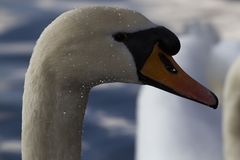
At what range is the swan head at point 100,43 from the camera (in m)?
3.22

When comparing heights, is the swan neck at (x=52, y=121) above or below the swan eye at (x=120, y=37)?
below

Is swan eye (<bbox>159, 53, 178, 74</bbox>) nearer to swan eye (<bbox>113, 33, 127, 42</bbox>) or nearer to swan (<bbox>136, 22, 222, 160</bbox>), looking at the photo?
swan eye (<bbox>113, 33, 127, 42</bbox>)

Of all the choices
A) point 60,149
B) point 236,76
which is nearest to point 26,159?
point 60,149

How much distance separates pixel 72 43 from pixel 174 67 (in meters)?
0.38

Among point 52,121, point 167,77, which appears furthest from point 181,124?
point 52,121

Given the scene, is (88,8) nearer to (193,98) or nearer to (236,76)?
(193,98)

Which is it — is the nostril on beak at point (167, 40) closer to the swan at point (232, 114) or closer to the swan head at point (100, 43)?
the swan head at point (100, 43)

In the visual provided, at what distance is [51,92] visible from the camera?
3.26 metres

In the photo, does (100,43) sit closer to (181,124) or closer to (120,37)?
(120,37)

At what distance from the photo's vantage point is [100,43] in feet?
10.6

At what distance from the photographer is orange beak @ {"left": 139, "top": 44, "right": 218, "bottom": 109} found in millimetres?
3375

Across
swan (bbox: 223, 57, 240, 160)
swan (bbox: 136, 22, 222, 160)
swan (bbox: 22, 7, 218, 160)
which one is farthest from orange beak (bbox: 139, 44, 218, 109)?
swan (bbox: 136, 22, 222, 160)

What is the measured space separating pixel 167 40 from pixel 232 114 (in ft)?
6.39

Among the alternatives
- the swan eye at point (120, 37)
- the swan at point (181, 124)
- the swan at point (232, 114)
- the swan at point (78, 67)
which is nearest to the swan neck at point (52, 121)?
the swan at point (78, 67)
